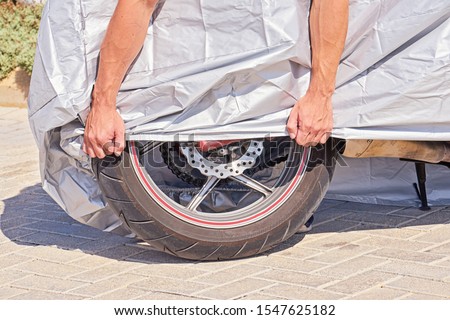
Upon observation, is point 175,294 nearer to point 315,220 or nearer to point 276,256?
point 276,256

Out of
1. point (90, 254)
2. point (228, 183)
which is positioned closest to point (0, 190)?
point (90, 254)

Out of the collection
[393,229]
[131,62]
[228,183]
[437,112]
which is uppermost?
[131,62]

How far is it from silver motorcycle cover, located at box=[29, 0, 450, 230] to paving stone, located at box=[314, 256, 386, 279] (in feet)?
1.74

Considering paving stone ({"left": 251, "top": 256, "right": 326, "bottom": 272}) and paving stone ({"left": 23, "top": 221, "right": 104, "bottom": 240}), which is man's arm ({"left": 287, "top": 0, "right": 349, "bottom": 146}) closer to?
paving stone ({"left": 251, "top": 256, "right": 326, "bottom": 272})

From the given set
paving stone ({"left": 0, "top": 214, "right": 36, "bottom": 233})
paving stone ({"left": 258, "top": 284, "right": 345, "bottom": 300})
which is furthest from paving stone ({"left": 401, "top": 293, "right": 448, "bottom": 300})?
paving stone ({"left": 0, "top": 214, "right": 36, "bottom": 233})

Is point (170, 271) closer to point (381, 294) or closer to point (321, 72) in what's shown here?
point (381, 294)

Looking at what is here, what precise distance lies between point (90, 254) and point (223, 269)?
654mm

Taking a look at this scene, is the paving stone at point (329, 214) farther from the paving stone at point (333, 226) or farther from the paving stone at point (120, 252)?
the paving stone at point (120, 252)

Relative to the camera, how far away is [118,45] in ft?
11.8

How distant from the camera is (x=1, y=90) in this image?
784cm

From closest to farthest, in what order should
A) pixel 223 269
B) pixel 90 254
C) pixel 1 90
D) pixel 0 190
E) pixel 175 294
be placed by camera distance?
pixel 175 294
pixel 223 269
pixel 90 254
pixel 0 190
pixel 1 90

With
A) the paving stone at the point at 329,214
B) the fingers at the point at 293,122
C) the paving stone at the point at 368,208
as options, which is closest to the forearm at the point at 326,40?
the fingers at the point at 293,122

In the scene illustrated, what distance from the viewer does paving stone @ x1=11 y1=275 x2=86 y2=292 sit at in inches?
144

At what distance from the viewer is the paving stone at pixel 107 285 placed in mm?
3584
